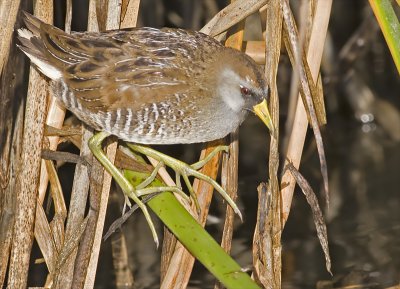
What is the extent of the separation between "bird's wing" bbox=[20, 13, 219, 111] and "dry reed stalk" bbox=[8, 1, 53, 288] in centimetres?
13

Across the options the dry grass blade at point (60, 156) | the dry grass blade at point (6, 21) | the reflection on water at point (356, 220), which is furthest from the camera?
the reflection on water at point (356, 220)

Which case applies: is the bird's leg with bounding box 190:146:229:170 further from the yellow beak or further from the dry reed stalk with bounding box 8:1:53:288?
the dry reed stalk with bounding box 8:1:53:288

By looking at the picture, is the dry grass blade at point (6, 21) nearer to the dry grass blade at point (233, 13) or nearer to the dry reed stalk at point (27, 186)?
the dry reed stalk at point (27, 186)

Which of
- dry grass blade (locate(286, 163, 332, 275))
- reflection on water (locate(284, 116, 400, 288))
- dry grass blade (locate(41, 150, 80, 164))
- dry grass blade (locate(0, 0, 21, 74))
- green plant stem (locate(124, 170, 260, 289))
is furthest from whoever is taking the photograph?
reflection on water (locate(284, 116, 400, 288))

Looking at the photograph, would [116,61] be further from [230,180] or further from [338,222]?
[338,222]

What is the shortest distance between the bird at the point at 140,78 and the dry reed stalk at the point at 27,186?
0.32ft

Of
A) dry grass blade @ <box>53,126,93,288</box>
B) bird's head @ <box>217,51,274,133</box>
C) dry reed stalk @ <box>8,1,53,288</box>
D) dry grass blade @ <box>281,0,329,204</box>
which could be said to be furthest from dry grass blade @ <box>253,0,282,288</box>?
dry reed stalk @ <box>8,1,53,288</box>

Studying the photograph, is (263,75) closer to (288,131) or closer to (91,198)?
(288,131)

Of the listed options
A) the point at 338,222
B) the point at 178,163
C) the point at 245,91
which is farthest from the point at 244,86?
the point at 338,222

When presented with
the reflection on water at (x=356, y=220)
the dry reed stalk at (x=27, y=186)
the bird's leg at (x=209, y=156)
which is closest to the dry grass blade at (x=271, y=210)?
the bird's leg at (x=209, y=156)

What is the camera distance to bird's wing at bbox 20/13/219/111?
286 centimetres

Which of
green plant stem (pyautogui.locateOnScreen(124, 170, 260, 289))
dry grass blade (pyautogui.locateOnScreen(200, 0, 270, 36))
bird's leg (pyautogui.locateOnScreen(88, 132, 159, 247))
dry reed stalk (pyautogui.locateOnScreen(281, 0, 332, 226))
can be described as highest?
dry grass blade (pyautogui.locateOnScreen(200, 0, 270, 36))

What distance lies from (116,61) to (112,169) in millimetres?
381

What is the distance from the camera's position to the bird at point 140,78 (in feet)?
9.38
